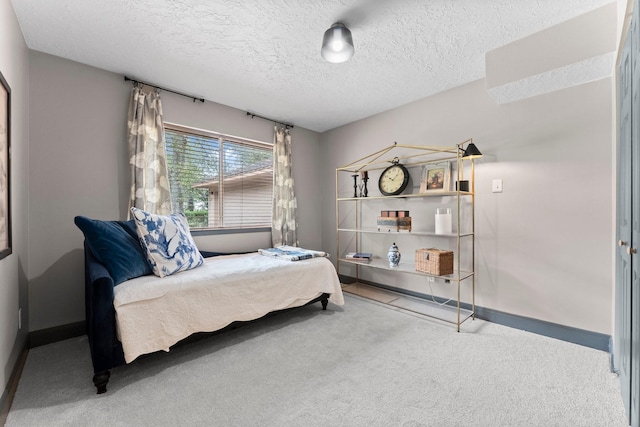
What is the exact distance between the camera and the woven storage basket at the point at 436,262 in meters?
2.61

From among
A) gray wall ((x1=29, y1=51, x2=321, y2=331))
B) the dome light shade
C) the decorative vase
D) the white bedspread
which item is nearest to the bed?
the white bedspread

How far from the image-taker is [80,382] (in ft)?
5.58

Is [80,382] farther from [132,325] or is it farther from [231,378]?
[231,378]

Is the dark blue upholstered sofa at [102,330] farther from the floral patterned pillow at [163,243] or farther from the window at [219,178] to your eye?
the window at [219,178]

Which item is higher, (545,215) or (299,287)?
(545,215)

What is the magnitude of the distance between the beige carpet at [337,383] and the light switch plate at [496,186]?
1249 millimetres

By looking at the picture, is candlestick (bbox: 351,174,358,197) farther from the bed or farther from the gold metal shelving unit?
the bed

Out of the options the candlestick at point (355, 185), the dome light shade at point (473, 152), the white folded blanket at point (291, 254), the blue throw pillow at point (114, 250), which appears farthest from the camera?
the candlestick at point (355, 185)

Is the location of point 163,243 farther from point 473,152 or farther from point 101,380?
point 473,152

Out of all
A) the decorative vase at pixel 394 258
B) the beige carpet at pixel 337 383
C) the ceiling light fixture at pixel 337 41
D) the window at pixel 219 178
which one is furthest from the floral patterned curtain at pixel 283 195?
the ceiling light fixture at pixel 337 41

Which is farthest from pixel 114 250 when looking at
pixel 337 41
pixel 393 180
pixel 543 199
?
pixel 543 199

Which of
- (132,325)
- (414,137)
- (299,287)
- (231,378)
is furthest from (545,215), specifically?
(132,325)

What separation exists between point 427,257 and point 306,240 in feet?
6.44

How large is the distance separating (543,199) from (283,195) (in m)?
2.82
